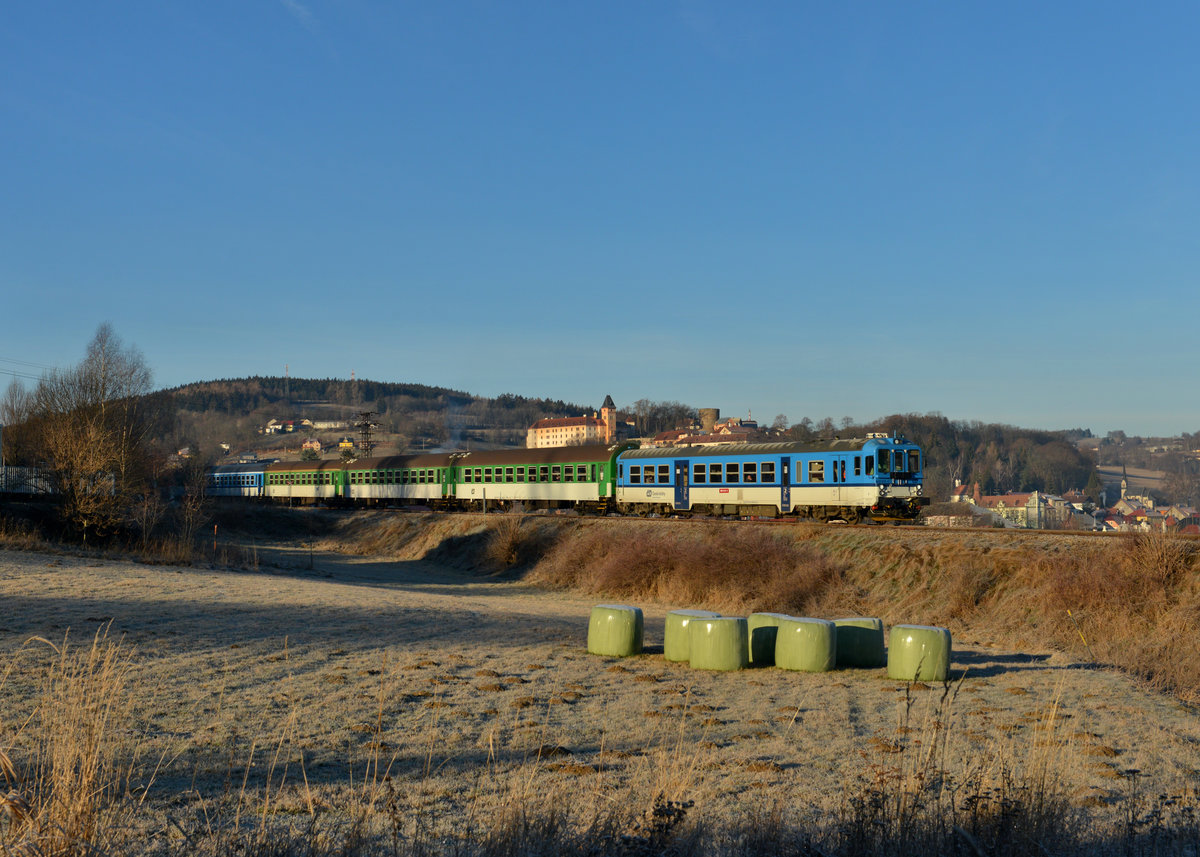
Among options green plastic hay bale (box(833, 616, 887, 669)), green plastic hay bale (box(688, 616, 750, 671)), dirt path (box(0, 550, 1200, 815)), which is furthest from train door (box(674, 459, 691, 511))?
green plastic hay bale (box(688, 616, 750, 671))

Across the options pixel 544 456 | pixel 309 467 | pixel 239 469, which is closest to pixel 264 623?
pixel 544 456

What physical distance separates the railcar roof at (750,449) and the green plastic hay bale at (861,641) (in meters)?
17.7

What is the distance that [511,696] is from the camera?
12.2 m

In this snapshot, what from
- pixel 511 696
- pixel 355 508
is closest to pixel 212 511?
pixel 355 508

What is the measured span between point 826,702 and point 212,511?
53.1 m

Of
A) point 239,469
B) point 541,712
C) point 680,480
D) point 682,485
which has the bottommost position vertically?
point 541,712

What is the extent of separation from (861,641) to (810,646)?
127 centimetres

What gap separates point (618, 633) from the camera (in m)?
16.2

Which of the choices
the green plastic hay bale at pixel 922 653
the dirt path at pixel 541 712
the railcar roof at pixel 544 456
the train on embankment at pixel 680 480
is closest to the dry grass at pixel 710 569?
the train on embankment at pixel 680 480

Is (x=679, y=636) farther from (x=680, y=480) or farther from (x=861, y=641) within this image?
(x=680, y=480)

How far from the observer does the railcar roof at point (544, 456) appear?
44.3m

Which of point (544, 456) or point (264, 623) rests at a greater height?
point (544, 456)

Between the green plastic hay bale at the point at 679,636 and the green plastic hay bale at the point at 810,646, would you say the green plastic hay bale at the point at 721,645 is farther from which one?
the green plastic hay bale at the point at 810,646

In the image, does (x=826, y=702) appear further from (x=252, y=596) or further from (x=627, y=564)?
(x=627, y=564)
